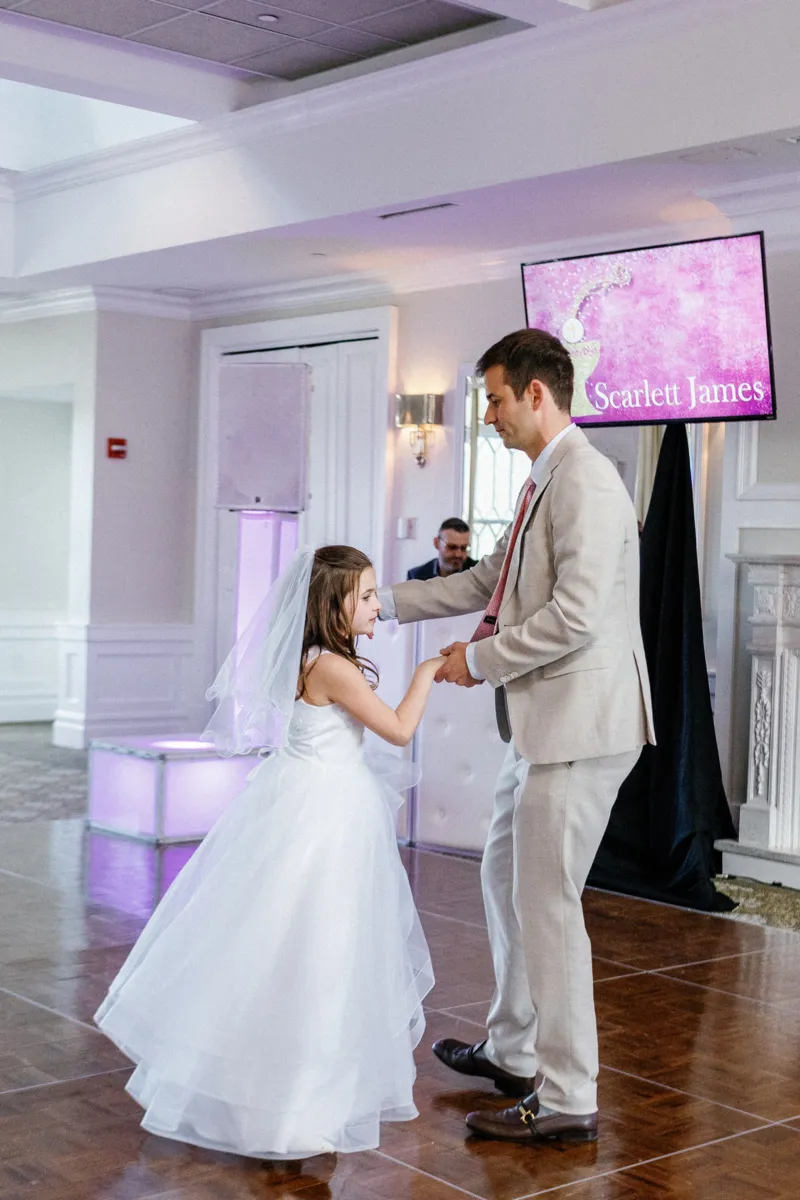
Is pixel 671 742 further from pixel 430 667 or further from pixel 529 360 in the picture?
pixel 529 360

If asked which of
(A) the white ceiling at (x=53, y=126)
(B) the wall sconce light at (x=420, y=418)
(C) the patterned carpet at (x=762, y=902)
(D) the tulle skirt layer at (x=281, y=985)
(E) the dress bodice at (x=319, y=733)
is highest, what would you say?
(A) the white ceiling at (x=53, y=126)

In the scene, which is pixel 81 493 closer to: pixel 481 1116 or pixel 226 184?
pixel 226 184

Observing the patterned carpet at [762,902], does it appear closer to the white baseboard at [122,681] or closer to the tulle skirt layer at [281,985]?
the tulle skirt layer at [281,985]

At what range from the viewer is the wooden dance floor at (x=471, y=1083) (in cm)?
302

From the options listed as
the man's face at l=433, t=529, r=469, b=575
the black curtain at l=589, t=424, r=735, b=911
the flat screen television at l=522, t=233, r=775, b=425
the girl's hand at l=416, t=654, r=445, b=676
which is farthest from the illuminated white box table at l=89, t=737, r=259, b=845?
the girl's hand at l=416, t=654, r=445, b=676

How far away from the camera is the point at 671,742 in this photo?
20.3ft

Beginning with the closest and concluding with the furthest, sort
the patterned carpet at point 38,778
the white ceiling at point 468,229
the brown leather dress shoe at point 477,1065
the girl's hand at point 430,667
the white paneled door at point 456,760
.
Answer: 1. the girl's hand at point 430,667
2. the brown leather dress shoe at point 477,1065
3. the white ceiling at point 468,229
4. the white paneled door at point 456,760
5. the patterned carpet at point 38,778

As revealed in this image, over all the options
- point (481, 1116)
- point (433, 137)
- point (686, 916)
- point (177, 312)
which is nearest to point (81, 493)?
point (177, 312)

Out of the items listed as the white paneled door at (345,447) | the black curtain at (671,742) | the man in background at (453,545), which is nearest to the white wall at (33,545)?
the white paneled door at (345,447)

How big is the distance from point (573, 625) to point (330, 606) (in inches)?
22.3

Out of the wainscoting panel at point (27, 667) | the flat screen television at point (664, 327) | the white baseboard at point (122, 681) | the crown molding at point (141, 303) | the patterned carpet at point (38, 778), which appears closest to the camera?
the flat screen television at point (664, 327)

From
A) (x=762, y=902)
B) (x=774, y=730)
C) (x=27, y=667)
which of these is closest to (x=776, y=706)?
(x=774, y=730)

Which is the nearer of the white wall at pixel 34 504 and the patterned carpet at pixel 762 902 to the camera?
the patterned carpet at pixel 762 902

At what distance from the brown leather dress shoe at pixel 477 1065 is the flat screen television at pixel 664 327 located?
9.91 ft
